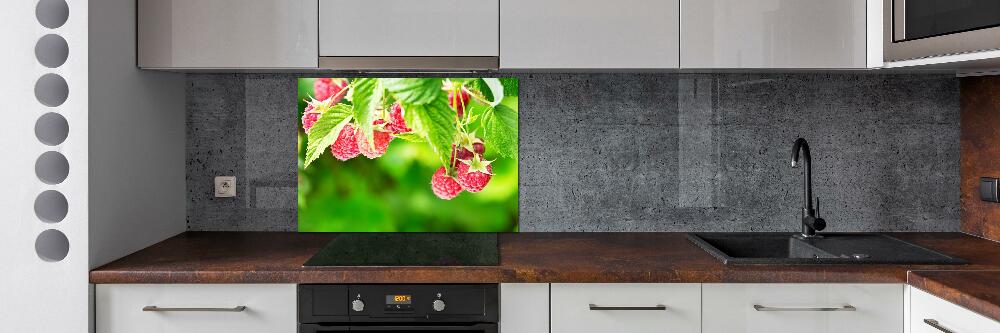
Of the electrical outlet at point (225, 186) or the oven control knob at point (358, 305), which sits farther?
the electrical outlet at point (225, 186)

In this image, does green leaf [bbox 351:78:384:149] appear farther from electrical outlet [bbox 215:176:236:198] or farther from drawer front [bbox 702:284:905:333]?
drawer front [bbox 702:284:905:333]

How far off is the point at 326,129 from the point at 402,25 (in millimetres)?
549

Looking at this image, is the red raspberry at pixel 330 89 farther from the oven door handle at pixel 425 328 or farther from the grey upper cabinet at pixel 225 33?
the oven door handle at pixel 425 328

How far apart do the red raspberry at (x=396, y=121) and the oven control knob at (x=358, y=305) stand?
77 centimetres

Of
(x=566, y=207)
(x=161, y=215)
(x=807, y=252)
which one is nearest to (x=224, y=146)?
(x=161, y=215)

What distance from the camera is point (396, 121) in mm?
2445

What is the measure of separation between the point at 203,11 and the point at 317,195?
0.69 m

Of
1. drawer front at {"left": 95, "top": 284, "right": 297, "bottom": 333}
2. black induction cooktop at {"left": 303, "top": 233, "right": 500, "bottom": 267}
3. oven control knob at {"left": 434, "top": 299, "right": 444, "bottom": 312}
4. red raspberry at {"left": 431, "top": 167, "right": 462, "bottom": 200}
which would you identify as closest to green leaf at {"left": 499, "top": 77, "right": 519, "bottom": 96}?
red raspberry at {"left": 431, "top": 167, "right": 462, "bottom": 200}

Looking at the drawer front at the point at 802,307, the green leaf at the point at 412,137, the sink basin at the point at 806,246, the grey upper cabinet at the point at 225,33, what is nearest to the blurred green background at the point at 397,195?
the green leaf at the point at 412,137

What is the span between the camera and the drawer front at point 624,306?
6.03 feet

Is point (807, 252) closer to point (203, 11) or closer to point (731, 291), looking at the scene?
point (731, 291)
